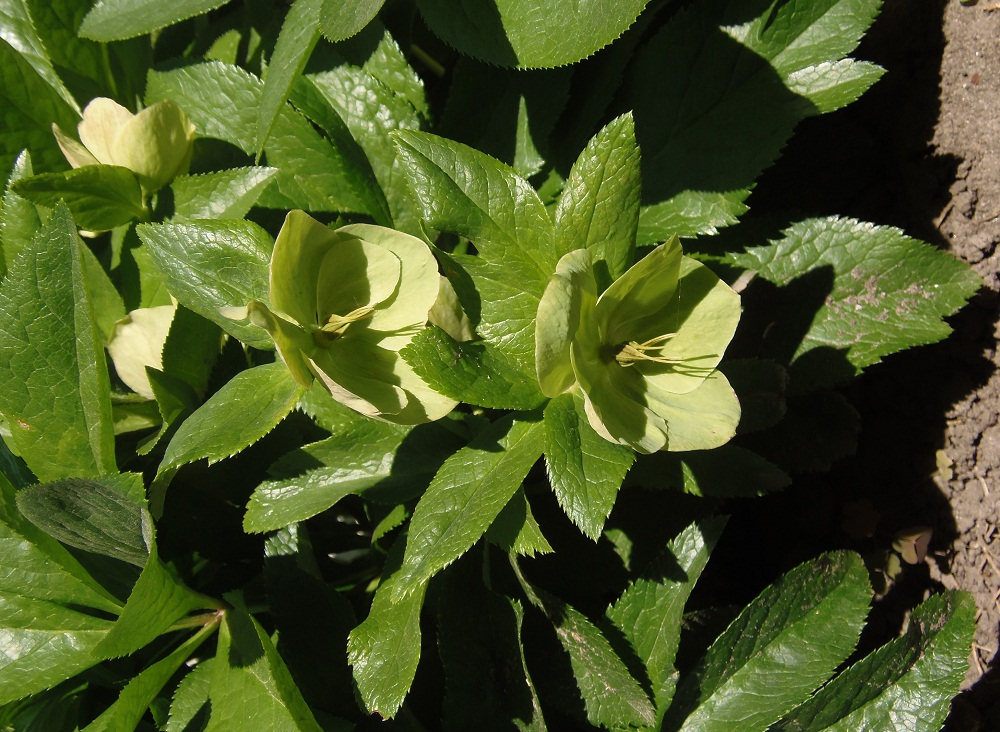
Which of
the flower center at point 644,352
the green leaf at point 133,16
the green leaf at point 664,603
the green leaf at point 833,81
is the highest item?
the green leaf at point 133,16

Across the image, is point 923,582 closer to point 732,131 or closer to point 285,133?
point 732,131

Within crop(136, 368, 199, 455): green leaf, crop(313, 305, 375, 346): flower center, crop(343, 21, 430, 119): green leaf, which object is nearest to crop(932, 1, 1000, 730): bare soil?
crop(343, 21, 430, 119): green leaf

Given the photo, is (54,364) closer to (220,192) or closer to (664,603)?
(220,192)

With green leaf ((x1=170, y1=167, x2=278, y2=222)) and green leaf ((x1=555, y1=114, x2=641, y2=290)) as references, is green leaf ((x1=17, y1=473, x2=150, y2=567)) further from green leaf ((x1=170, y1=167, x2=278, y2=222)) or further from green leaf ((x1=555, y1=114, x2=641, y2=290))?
green leaf ((x1=555, y1=114, x2=641, y2=290))

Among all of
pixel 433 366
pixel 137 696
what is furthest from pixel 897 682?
pixel 137 696

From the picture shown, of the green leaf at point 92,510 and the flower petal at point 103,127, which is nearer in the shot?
the green leaf at point 92,510

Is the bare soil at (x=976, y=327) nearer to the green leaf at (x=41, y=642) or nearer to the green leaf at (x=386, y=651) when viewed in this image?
the green leaf at (x=386, y=651)

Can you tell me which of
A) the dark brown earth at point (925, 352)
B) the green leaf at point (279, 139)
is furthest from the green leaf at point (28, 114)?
the dark brown earth at point (925, 352)
